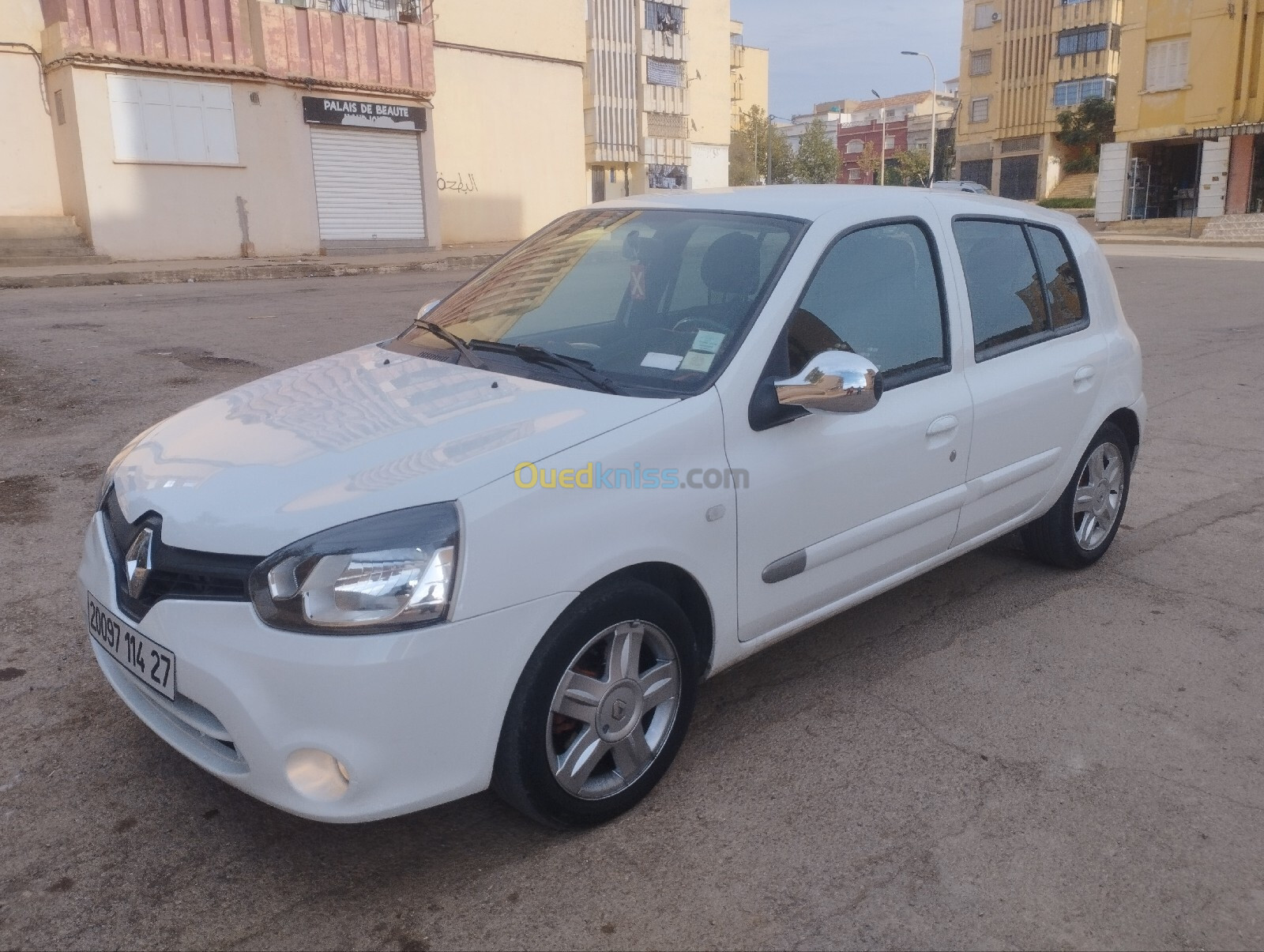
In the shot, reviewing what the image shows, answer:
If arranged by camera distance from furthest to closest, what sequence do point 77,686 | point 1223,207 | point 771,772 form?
point 1223,207 → point 77,686 → point 771,772

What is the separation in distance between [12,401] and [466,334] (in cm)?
565

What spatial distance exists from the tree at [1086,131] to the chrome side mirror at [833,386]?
63.5m

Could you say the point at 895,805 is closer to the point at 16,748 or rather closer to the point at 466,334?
the point at 466,334

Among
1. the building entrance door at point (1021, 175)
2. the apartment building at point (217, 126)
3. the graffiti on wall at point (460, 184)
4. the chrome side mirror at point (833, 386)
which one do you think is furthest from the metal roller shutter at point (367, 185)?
the building entrance door at point (1021, 175)

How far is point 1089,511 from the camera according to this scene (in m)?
4.54

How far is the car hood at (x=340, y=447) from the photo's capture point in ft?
7.76

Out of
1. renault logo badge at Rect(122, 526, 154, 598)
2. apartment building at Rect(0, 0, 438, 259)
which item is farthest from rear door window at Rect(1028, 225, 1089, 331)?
apartment building at Rect(0, 0, 438, 259)

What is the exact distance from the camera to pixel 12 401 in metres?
7.59

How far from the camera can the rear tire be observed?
441cm

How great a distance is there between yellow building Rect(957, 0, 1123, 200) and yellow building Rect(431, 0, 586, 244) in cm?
3663

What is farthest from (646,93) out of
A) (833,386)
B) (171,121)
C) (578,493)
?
(578,493)

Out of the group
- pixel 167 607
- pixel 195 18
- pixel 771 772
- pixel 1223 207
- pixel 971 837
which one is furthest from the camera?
pixel 1223 207

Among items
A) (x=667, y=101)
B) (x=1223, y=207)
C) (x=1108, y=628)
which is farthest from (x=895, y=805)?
(x=667, y=101)

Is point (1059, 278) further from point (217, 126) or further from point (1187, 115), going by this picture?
point (1187, 115)
